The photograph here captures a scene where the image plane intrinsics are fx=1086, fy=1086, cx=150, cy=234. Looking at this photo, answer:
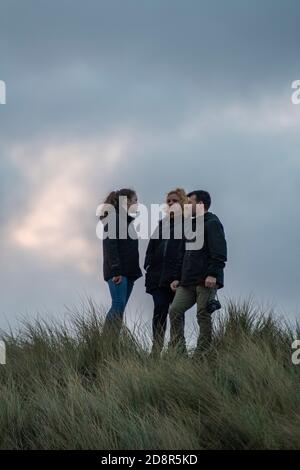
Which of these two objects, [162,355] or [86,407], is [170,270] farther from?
[86,407]

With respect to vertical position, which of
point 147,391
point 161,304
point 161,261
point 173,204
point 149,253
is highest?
point 173,204

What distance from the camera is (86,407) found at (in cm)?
962

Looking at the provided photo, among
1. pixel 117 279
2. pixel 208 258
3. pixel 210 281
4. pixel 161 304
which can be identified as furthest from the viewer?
pixel 161 304

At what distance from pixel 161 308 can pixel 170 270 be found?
0.46m

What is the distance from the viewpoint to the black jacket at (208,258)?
38.7 feet

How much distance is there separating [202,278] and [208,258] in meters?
0.26

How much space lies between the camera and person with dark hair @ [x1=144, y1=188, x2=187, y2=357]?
40.5 feet

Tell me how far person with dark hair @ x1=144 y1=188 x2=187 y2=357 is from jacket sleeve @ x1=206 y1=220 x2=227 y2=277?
23.8 inches

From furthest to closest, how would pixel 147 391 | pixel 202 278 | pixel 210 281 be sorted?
1. pixel 202 278
2. pixel 210 281
3. pixel 147 391

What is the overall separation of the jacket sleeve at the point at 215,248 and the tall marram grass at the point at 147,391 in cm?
52

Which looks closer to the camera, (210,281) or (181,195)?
(210,281)

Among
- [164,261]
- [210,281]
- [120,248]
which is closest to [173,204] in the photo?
[164,261]

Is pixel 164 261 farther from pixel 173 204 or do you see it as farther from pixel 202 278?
pixel 202 278

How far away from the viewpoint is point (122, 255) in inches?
492
